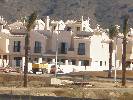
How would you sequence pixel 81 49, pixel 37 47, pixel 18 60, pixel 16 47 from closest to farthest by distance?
pixel 18 60, pixel 81 49, pixel 16 47, pixel 37 47

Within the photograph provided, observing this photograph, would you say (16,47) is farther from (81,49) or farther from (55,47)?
(81,49)

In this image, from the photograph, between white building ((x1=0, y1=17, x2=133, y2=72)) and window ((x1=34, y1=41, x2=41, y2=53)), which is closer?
white building ((x1=0, y1=17, x2=133, y2=72))

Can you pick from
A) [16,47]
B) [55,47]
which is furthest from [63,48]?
[16,47]

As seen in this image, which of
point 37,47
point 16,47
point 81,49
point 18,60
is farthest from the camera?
point 37,47

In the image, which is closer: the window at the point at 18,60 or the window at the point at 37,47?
the window at the point at 18,60

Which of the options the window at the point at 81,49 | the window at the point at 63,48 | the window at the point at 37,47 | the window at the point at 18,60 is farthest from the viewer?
the window at the point at 37,47

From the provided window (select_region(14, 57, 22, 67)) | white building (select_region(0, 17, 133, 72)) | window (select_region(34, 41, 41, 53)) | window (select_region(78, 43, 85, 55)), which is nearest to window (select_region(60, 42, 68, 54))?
white building (select_region(0, 17, 133, 72))

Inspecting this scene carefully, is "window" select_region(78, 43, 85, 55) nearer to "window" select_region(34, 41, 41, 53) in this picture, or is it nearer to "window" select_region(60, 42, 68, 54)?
"window" select_region(60, 42, 68, 54)

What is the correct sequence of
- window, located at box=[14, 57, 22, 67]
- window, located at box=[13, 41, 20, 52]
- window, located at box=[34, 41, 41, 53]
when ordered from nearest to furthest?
window, located at box=[14, 57, 22, 67] → window, located at box=[13, 41, 20, 52] → window, located at box=[34, 41, 41, 53]

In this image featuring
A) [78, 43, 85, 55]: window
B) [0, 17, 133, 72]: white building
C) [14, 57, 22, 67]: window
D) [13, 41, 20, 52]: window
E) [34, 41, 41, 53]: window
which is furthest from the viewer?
[34, 41, 41, 53]: window

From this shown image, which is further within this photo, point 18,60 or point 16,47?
point 16,47

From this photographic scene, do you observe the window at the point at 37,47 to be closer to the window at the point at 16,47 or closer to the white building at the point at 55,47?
the white building at the point at 55,47

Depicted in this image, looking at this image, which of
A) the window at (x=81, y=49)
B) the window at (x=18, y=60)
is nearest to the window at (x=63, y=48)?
the window at (x=81, y=49)

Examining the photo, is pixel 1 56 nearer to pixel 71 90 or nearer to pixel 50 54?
pixel 50 54
